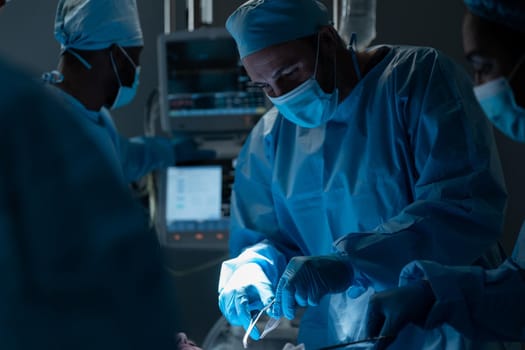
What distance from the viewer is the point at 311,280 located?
4.02 ft

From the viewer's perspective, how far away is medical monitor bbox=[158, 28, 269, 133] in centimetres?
239

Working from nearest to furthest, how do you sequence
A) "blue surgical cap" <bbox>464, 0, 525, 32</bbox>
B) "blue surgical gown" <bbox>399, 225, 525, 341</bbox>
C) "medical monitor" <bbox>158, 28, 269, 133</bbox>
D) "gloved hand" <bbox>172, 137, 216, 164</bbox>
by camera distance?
"blue surgical cap" <bbox>464, 0, 525, 32</bbox>
"blue surgical gown" <bbox>399, 225, 525, 341</bbox>
"medical monitor" <bbox>158, 28, 269, 133</bbox>
"gloved hand" <bbox>172, 137, 216, 164</bbox>

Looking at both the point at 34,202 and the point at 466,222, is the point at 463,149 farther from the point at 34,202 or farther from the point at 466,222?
the point at 34,202

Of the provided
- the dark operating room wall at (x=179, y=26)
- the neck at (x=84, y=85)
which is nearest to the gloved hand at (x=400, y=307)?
the dark operating room wall at (x=179, y=26)

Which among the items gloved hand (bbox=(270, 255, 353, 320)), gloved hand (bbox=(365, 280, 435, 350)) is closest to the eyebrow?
gloved hand (bbox=(270, 255, 353, 320))

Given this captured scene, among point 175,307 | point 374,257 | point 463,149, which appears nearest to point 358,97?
point 463,149

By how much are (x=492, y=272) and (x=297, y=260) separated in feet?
1.26

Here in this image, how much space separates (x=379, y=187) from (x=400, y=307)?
35 cm

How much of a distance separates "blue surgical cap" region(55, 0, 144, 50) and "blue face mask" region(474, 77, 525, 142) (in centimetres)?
131

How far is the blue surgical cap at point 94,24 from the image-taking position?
1.92m

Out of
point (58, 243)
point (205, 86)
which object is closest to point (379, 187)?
point (58, 243)

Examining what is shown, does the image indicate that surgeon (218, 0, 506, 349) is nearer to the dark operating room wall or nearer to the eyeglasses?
the eyeglasses

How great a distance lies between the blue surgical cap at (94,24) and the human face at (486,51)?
128 centimetres

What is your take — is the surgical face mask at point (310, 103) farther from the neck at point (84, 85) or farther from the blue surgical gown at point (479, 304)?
the neck at point (84, 85)
